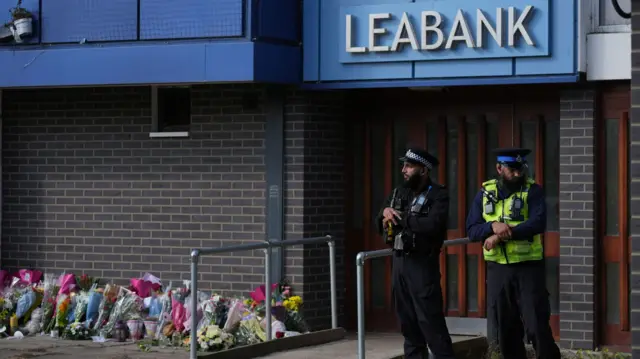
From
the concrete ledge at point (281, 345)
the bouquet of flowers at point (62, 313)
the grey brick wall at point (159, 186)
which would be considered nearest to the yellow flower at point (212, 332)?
the concrete ledge at point (281, 345)

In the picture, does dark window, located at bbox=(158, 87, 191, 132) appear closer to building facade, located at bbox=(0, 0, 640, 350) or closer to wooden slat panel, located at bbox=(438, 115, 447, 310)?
building facade, located at bbox=(0, 0, 640, 350)

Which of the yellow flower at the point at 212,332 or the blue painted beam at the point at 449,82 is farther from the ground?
the blue painted beam at the point at 449,82

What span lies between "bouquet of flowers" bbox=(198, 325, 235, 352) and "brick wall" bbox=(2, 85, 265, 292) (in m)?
1.55

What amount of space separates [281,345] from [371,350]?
2.65 feet

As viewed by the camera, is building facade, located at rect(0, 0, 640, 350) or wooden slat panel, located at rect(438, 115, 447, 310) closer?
building facade, located at rect(0, 0, 640, 350)

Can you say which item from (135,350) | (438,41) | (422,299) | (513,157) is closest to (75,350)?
(135,350)

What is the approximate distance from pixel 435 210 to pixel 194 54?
11.5 feet

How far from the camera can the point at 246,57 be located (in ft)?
40.7

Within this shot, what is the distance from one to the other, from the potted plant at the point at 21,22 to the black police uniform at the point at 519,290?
17.6ft

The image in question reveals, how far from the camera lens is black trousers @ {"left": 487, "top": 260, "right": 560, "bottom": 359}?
33.4ft

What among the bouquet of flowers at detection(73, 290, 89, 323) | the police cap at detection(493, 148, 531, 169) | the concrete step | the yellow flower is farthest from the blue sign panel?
the bouquet of flowers at detection(73, 290, 89, 323)

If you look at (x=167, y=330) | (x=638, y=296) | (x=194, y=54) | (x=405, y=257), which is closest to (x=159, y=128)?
(x=194, y=54)

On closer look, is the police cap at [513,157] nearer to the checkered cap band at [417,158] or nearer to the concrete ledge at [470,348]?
the checkered cap band at [417,158]

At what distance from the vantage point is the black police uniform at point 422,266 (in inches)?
400
